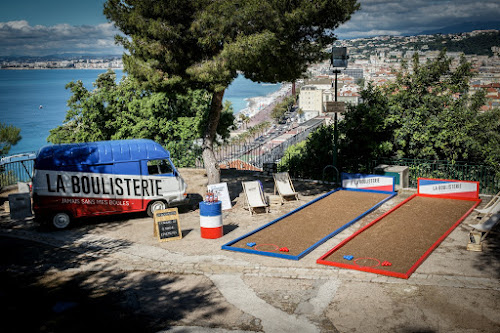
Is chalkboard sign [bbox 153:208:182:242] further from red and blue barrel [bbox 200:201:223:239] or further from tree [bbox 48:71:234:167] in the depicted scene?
tree [bbox 48:71:234:167]

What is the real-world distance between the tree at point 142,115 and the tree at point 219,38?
9.26 m

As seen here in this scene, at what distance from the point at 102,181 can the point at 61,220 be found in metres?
1.66

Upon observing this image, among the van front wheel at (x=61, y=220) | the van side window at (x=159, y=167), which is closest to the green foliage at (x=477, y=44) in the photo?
the van side window at (x=159, y=167)

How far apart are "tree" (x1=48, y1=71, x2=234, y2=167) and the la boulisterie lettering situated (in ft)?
31.7

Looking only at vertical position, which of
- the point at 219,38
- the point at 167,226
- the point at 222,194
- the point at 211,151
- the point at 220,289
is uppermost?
the point at 219,38

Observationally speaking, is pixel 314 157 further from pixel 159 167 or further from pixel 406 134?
pixel 159 167

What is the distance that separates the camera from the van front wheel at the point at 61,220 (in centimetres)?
1305

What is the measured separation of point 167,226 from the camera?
12.0m

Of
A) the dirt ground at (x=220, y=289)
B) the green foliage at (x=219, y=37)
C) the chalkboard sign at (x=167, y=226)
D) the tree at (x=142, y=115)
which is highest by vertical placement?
the green foliage at (x=219, y=37)

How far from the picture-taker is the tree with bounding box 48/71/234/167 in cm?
2506

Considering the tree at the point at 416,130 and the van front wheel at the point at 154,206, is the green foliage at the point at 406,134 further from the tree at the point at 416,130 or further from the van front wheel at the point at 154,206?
the van front wheel at the point at 154,206

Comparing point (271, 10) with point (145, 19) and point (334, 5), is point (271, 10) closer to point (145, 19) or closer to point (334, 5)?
point (334, 5)

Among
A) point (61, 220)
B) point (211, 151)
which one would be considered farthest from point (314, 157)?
point (61, 220)

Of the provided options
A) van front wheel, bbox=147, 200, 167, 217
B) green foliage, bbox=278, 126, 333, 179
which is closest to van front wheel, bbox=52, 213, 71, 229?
van front wheel, bbox=147, 200, 167, 217
